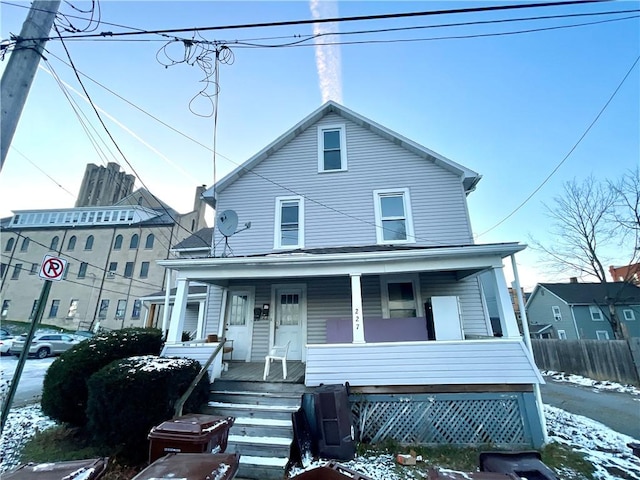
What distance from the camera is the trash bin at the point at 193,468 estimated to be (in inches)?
87.3

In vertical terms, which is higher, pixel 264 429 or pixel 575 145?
pixel 575 145

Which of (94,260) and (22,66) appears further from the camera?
(94,260)

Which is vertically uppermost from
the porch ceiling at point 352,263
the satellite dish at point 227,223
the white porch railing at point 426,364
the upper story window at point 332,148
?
the upper story window at point 332,148

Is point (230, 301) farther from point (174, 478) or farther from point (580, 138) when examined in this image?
point (580, 138)

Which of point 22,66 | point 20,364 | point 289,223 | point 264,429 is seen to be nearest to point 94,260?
point 289,223

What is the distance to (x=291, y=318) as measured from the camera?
841 centimetres

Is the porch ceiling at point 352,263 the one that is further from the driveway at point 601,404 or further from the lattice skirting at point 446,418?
the driveway at point 601,404

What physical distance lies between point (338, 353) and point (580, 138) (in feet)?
29.9

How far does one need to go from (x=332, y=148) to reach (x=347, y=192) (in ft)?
5.95

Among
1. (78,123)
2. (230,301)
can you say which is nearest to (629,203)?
(230,301)

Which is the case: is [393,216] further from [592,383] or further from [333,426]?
[592,383]

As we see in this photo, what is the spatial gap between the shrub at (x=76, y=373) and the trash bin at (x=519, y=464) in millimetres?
6288

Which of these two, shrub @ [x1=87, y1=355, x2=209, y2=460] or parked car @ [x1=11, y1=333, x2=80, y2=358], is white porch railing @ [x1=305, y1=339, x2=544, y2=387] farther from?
parked car @ [x1=11, y1=333, x2=80, y2=358]

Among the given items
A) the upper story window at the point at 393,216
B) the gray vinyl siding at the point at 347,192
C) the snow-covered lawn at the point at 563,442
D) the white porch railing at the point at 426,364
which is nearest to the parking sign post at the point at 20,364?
the snow-covered lawn at the point at 563,442
